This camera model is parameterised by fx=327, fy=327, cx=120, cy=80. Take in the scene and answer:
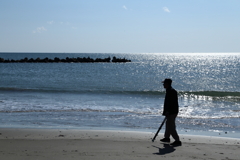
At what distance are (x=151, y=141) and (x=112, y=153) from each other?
1812mm

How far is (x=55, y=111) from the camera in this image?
50.2 feet

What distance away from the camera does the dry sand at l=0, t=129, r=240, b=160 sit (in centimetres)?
699

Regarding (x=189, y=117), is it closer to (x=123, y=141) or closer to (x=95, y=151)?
(x=123, y=141)

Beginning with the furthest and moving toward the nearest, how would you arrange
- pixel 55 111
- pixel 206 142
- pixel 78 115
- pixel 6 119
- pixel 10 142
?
pixel 55 111
pixel 78 115
pixel 6 119
pixel 206 142
pixel 10 142

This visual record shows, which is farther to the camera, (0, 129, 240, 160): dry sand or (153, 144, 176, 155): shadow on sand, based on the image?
(153, 144, 176, 155): shadow on sand

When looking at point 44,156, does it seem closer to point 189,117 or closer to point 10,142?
point 10,142

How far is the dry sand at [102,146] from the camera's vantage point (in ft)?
22.9

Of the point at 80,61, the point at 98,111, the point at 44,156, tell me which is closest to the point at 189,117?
the point at 98,111

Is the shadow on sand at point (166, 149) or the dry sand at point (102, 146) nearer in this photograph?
the dry sand at point (102, 146)

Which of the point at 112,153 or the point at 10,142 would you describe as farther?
the point at 10,142

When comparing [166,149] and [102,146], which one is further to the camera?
[102,146]

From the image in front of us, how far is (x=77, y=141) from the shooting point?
27.6ft

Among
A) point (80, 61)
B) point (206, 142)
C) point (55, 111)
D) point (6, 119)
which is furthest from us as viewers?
point (80, 61)

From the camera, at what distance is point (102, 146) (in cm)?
788
